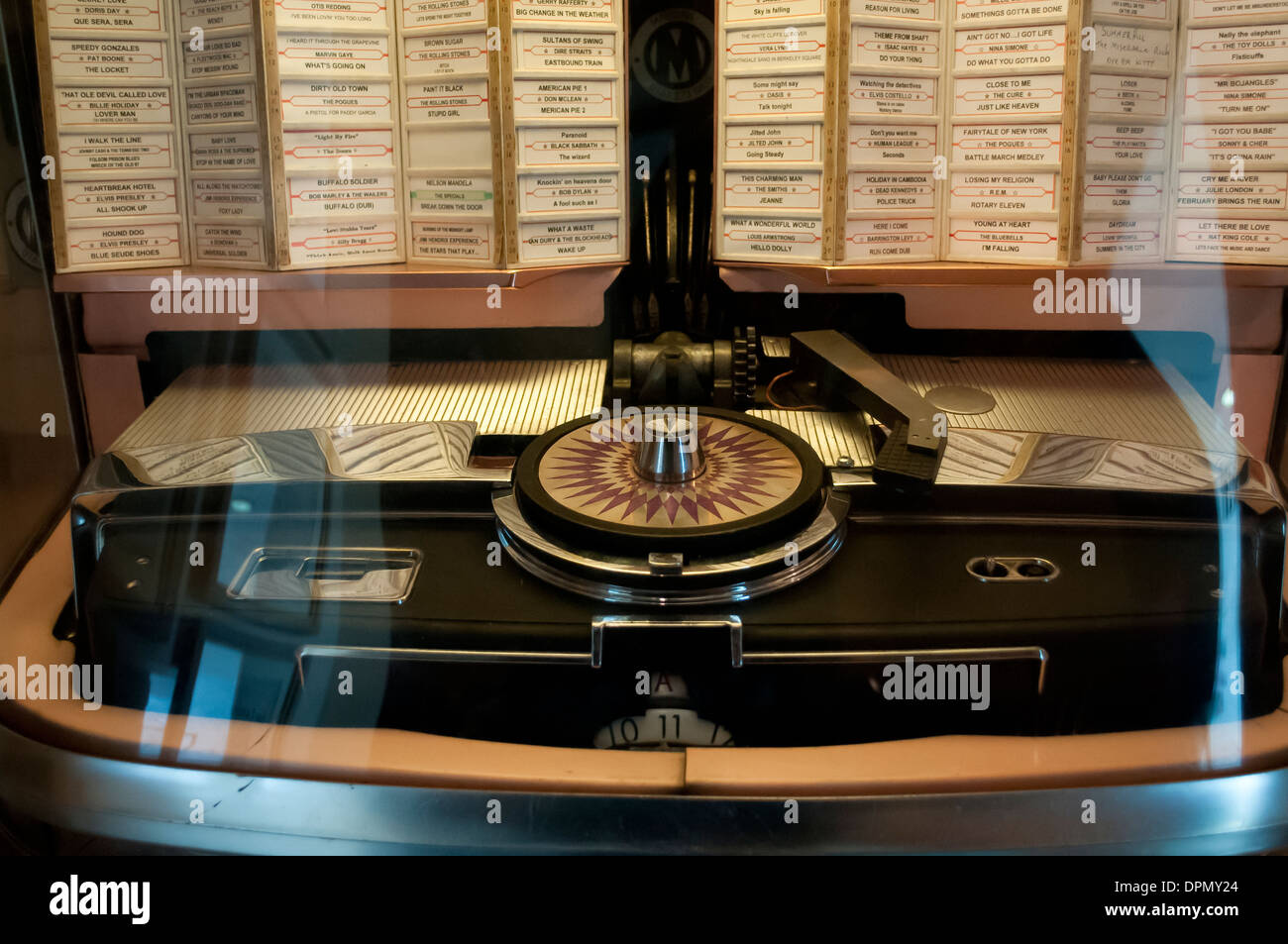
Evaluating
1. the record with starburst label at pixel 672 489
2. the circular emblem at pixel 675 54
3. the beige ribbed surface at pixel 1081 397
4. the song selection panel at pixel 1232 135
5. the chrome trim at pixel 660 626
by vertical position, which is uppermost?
the circular emblem at pixel 675 54

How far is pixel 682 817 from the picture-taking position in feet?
3.26

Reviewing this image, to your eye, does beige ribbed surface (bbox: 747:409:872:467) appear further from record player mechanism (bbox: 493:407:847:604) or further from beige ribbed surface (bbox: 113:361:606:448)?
beige ribbed surface (bbox: 113:361:606:448)

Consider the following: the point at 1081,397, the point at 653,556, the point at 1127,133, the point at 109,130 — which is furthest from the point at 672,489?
the point at 109,130

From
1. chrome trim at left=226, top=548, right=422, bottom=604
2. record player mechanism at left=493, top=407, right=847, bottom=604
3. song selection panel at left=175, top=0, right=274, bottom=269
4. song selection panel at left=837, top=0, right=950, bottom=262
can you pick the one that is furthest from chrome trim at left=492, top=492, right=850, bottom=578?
song selection panel at left=175, top=0, right=274, bottom=269

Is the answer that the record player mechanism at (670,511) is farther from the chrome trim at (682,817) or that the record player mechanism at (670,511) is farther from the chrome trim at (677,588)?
the chrome trim at (682,817)

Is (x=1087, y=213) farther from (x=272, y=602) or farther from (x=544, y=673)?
(x=272, y=602)

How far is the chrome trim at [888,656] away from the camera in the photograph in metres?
1.04

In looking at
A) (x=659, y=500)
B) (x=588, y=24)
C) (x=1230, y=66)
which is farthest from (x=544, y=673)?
(x=1230, y=66)

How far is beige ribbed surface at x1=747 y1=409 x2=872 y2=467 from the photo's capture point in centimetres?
137

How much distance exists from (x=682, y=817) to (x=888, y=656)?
10.0 inches

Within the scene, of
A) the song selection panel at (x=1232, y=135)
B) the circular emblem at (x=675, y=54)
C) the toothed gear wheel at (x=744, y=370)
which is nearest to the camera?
the song selection panel at (x=1232, y=135)

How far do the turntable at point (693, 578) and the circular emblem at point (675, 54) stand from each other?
56 centimetres

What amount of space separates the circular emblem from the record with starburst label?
0.58m

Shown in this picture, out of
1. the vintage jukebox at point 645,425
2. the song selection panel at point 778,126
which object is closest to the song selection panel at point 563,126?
the vintage jukebox at point 645,425
